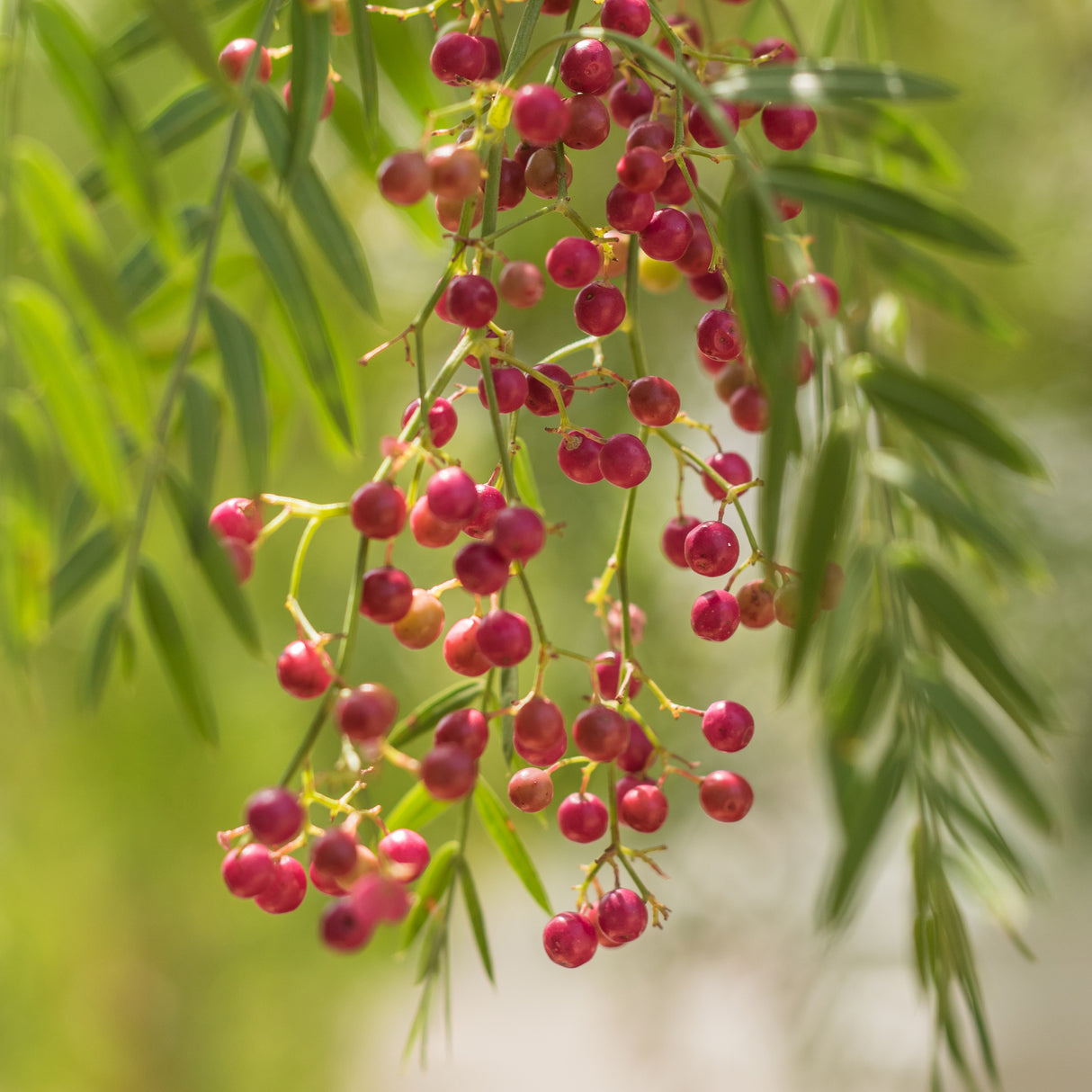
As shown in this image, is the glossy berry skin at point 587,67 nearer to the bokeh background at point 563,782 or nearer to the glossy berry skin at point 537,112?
the glossy berry skin at point 537,112

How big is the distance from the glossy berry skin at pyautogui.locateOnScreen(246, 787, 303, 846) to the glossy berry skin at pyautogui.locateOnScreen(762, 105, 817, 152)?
24cm

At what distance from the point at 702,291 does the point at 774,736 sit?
1270 millimetres

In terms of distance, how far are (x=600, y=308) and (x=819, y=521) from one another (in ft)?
0.39

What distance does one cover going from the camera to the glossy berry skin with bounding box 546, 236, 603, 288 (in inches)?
10.8

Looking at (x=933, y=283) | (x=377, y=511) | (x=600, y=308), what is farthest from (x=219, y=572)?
(x=933, y=283)

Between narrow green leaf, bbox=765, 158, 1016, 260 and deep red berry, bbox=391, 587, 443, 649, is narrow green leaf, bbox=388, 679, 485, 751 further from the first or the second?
narrow green leaf, bbox=765, 158, 1016, 260

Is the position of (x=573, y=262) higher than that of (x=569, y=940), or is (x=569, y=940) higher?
(x=573, y=262)

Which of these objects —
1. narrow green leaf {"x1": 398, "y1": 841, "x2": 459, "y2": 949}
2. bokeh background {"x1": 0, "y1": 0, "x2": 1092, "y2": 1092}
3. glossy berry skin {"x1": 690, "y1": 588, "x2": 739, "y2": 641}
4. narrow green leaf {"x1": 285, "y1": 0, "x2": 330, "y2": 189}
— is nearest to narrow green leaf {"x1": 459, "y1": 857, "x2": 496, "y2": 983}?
narrow green leaf {"x1": 398, "y1": 841, "x2": 459, "y2": 949}

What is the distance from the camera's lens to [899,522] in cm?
42

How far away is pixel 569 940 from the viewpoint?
0.95 feet

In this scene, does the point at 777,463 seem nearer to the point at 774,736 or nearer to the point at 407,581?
the point at 407,581

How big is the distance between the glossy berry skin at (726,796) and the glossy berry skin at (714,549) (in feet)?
0.19

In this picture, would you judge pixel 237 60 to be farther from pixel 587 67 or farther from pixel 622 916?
pixel 622 916

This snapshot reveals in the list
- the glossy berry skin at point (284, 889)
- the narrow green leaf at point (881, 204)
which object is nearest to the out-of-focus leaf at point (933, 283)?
the narrow green leaf at point (881, 204)
